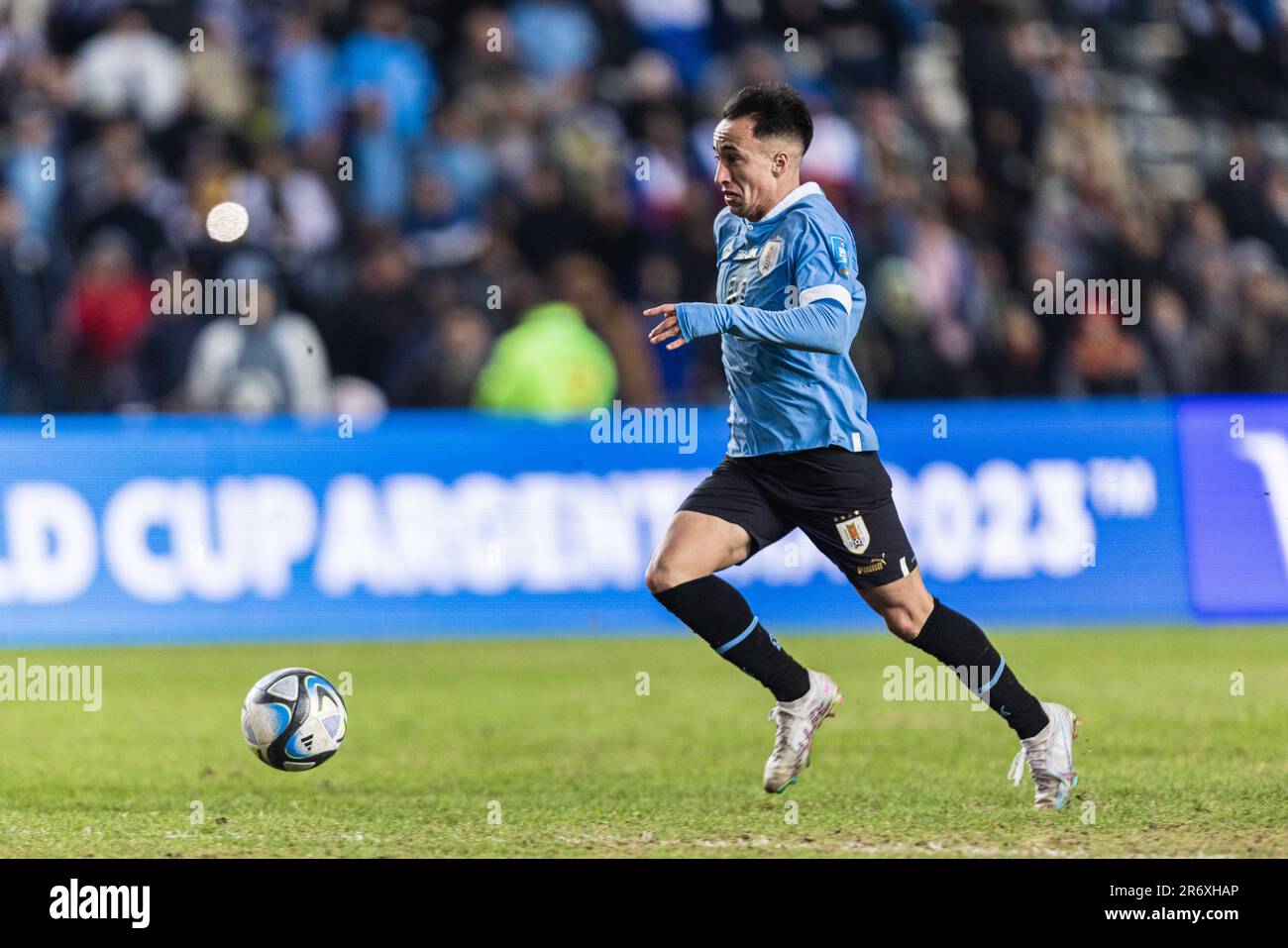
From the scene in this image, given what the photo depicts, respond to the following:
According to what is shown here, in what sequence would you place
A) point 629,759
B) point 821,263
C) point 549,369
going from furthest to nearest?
point 549,369
point 629,759
point 821,263

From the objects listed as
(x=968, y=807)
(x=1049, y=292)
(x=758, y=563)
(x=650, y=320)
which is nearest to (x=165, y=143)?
(x=650, y=320)

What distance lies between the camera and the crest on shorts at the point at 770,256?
21.3 feet

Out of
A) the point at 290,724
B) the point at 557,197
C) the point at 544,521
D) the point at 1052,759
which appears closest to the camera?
the point at 1052,759

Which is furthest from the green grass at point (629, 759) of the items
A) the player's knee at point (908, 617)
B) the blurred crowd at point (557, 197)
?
the blurred crowd at point (557, 197)

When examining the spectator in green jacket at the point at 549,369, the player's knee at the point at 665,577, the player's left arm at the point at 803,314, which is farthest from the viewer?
the spectator in green jacket at the point at 549,369

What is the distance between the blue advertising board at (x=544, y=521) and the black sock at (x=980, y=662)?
5206 millimetres

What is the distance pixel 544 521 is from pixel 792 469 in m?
5.47

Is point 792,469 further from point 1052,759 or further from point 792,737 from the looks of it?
point 1052,759

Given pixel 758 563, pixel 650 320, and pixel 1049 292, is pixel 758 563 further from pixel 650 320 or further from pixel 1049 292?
pixel 1049 292

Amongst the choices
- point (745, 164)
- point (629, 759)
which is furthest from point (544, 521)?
point (745, 164)

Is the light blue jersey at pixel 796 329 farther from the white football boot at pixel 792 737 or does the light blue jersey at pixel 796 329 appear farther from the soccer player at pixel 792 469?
the white football boot at pixel 792 737

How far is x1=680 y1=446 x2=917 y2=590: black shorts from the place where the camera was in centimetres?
652

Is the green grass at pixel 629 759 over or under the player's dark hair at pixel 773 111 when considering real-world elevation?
under

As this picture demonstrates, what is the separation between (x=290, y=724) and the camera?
6.98m
